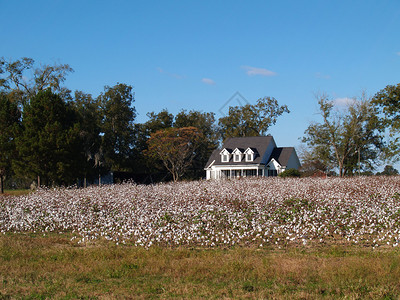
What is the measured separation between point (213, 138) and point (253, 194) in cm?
4751

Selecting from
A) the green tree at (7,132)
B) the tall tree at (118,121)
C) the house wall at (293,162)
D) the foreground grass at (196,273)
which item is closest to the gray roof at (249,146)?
the house wall at (293,162)

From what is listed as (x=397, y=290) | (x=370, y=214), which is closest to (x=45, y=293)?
(x=397, y=290)

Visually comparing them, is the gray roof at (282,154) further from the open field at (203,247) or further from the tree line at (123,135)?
the open field at (203,247)

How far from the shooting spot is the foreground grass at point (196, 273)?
6.36 metres

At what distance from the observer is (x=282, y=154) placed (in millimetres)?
47406

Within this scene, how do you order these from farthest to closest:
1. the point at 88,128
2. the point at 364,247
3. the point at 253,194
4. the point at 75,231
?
the point at 88,128, the point at 253,194, the point at 75,231, the point at 364,247

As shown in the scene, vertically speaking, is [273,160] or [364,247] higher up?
[273,160]

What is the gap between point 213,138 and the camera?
6247cm

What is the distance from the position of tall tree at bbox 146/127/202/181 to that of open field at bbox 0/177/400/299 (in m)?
31.8

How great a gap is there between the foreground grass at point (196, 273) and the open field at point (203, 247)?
20 millimetres

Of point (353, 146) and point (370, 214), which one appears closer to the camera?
point (370, 214)

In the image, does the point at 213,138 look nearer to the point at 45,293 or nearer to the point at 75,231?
the point at 75,231

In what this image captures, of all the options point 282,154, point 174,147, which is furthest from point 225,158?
point 282,154

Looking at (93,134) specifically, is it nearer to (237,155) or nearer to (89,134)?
(89,134)
